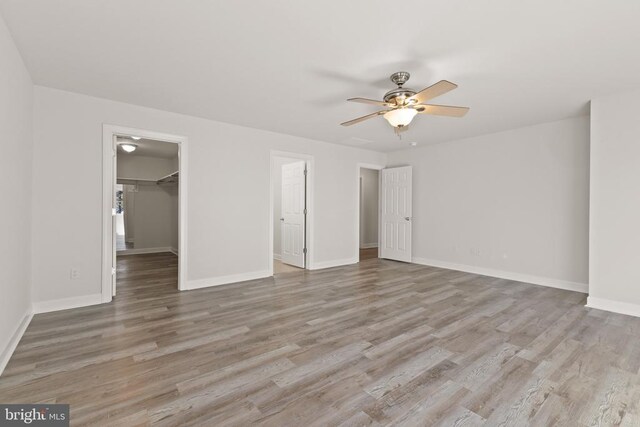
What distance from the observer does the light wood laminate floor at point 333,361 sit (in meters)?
1.76

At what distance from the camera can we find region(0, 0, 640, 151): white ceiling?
80.8 inches

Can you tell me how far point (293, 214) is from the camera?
247 inches

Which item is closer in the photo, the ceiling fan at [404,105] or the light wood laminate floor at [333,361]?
the light wood laminate floor at [333,361]

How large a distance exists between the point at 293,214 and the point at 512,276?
4.19m

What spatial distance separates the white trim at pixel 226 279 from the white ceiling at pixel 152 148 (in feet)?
9.47

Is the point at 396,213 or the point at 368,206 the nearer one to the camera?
the point at 396,213

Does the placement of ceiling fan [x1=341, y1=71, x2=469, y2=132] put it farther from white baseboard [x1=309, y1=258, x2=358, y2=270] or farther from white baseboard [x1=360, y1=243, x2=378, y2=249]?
white baseboard [x1=360, y1=243, x2=378, y2=249]

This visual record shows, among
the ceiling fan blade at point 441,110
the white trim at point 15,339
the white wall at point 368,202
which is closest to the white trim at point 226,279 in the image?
the white trim at point 15,339

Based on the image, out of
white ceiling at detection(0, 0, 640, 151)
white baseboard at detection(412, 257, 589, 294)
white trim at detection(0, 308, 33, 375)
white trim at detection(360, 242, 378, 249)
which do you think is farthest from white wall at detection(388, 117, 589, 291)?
white trim at detection(0, 308, 33, 375)

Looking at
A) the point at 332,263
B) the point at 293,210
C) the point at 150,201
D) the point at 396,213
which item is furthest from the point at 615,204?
the point at 150,201

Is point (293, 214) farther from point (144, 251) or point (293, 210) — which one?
point (144, 251)

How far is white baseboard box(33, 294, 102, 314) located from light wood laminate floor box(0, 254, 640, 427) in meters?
0.15

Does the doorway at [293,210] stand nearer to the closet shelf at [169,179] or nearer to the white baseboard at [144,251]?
the closet shelf at [169,179]

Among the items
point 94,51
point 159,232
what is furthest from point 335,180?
point 159,232
